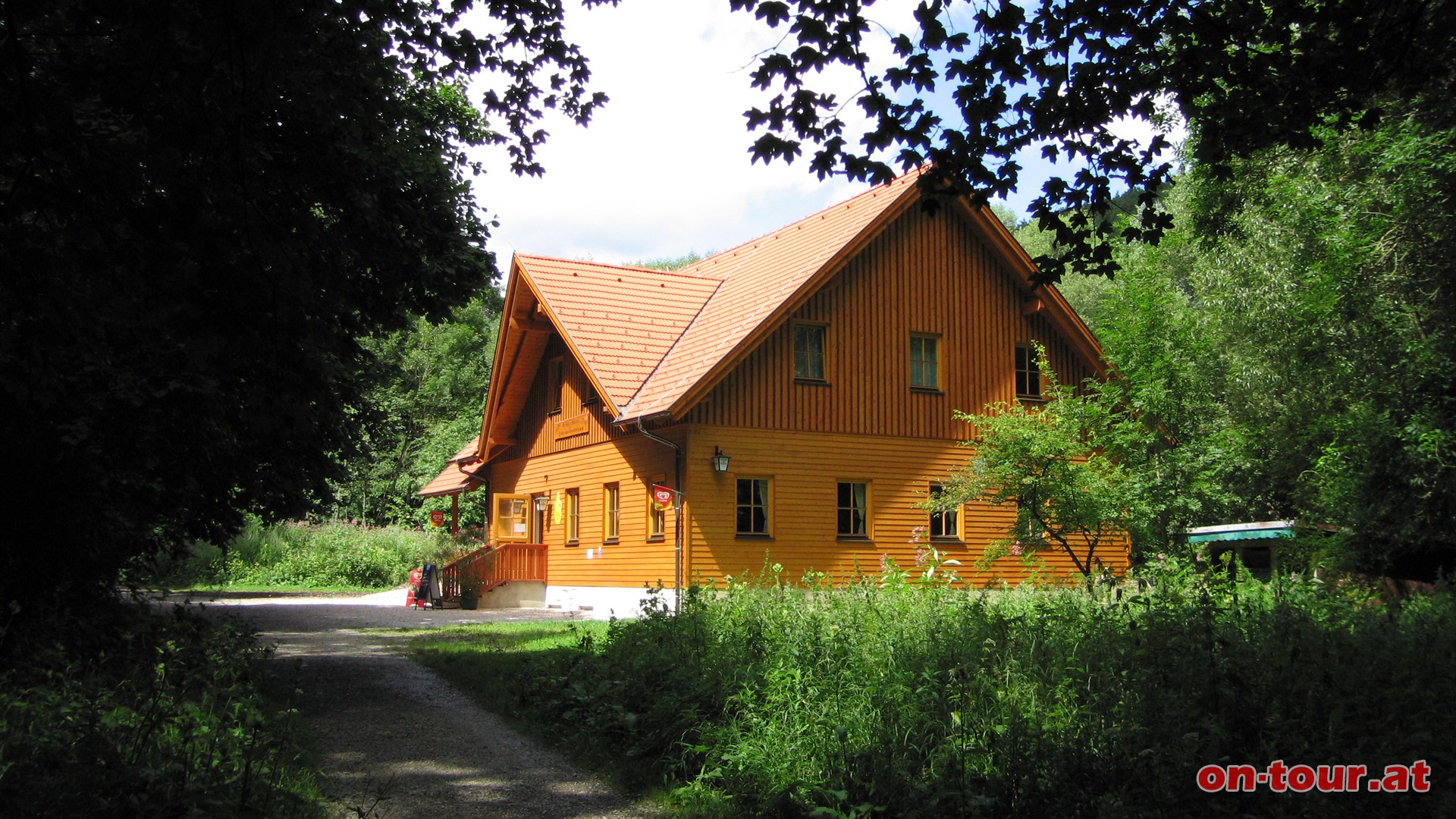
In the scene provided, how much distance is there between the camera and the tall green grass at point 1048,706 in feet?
18.5

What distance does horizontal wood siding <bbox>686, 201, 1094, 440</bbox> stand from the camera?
2166 cm

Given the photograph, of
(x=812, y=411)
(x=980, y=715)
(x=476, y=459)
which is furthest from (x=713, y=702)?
(x=476, y=459)

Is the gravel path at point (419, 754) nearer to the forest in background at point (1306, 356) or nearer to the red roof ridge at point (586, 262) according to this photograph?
the forest in background at point (1306, 356)

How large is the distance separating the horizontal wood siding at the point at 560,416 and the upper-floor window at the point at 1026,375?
27.4 ft

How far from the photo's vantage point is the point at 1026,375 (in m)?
24.5

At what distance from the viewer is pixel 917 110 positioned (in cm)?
796

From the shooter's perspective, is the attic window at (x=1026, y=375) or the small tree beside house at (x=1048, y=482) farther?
the attic window at (x=1026, y=375)

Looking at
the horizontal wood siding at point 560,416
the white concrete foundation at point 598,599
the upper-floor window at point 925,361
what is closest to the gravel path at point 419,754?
the white concrete foundation at point 598,599

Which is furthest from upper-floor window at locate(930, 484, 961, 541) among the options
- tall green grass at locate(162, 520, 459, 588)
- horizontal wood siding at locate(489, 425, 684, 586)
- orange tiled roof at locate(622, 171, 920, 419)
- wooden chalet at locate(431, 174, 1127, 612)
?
tall green grass at locate(162, 520, 459, 588)

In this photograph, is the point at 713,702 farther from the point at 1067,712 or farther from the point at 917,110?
the point at 917,110

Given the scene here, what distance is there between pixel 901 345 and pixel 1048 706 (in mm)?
16840

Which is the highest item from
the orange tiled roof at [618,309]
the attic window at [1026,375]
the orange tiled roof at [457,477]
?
the orange tiled roof at [618,309]

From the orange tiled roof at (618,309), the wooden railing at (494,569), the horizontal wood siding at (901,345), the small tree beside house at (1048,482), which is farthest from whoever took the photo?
the wooden railing at (494,569)

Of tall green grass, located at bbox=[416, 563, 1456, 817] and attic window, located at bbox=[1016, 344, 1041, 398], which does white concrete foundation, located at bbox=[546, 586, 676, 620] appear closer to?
attic window, located at bbox=[1016, 344, 1041, 398]
